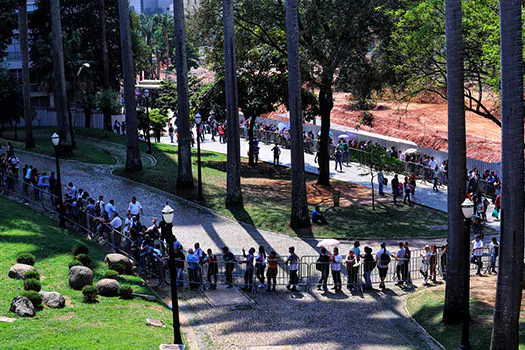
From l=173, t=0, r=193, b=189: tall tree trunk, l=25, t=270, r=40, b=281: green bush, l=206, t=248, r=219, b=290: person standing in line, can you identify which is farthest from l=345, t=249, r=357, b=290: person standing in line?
l=173, t=0, r=193, b=189: tall tree trunk

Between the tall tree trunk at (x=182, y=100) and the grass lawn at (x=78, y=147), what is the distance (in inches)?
329

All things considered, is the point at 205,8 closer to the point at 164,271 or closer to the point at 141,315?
the point at 164,271

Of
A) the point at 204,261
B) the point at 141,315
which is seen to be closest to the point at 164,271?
the point at 204,261

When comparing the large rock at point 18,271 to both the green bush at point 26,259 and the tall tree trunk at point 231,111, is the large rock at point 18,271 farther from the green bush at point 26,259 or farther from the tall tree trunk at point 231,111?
the tall tree trunk at point 231,111

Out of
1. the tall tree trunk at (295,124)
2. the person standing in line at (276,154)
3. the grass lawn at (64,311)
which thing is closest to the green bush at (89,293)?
the grass lawn at (64,311)

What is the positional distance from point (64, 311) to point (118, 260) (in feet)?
16.4

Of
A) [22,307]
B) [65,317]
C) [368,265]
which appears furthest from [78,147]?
[22,307]

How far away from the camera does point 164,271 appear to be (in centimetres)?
2292

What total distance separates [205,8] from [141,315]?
74.1 ft

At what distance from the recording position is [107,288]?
19453 mm

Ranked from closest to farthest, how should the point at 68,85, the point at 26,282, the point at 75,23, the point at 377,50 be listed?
the point at 26,282, the point at 377,50, the point at 68,85, the point at 75,23

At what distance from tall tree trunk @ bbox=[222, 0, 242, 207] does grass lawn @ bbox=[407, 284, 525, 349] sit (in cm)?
1219

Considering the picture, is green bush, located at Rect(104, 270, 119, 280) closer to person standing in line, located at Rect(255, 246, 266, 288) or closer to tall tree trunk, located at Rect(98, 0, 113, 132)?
person standing in line, located at Rect(255, 246, 266, 288)

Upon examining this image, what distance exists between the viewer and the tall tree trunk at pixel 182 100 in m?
33.7
